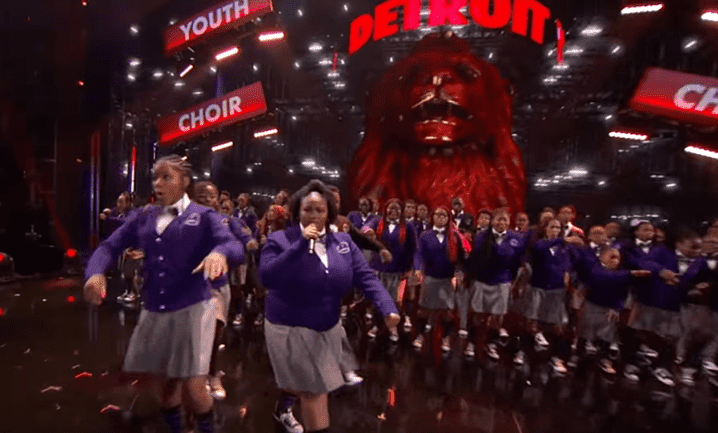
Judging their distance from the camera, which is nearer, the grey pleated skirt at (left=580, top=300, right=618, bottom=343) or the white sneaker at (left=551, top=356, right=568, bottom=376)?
the white sneaker at (left=551, top=356, right=568, bottom=376)

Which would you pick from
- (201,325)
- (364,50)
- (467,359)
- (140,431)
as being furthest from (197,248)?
(364,50)

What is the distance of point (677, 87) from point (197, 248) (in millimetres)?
9693

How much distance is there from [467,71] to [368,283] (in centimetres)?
987

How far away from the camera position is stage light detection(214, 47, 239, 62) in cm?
1163

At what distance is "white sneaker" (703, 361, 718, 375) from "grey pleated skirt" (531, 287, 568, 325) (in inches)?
60.4

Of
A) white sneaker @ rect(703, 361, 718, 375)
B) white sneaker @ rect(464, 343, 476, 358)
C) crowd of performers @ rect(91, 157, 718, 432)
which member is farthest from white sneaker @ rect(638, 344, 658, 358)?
white sneaker @ rect(464, 343, 476, 358)

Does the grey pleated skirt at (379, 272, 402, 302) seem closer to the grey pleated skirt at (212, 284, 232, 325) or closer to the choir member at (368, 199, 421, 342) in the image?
the choir member at (368, 199, 421, 342)

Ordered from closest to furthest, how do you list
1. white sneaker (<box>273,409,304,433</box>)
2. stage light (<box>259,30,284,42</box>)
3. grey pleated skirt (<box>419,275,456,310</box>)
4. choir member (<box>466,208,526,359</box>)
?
white sneaker (<box>273,409,304,433</box>) < choir member (<box>466,208,526,359</box>) < grey pleated skirt (<box>419,275,456,310</box>) < stage light (<box>259,30,284,42</box>)

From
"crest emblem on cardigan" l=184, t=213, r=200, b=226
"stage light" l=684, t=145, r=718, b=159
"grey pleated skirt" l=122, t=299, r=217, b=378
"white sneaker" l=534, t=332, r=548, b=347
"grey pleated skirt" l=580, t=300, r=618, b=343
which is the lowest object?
"white sneaker" l=534, t=332, r=548, b=347

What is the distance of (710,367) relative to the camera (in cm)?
523

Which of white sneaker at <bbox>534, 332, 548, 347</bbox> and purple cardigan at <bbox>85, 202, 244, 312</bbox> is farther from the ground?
purple cardigan at <bbox>85, 202, 244, 312</bbox>

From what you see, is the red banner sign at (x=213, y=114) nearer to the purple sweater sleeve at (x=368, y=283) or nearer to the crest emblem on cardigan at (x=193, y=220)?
the crest emblem on cardigan at (x=193, y=220)

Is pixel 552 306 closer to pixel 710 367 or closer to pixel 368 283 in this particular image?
pixel 710 367

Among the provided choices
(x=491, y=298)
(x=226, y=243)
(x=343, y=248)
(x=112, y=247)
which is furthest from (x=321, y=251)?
(x=491, y=298)
